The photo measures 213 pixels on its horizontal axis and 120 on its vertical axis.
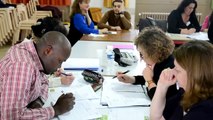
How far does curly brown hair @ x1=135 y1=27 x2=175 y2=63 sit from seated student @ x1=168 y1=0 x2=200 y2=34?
216cm

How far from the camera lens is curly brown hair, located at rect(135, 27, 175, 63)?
1618 millimetres

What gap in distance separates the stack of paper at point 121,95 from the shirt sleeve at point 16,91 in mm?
464

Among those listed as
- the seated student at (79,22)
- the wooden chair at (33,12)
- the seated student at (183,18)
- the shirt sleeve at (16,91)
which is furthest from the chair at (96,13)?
the shirt sleeve at (16,91)

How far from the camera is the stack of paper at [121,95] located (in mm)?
1490

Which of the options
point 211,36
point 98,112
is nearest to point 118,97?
point 98,112

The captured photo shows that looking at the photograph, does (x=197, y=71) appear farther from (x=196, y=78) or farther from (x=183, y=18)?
(x=183, y=18)

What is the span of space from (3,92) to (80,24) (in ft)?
8.20

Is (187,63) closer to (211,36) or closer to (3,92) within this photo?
(3,92)

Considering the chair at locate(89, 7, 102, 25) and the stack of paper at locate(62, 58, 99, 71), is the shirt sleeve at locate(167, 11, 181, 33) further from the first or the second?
the chair at locate(89, 7, 102, 25)

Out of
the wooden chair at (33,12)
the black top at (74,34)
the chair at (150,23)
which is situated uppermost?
the wooden chair at (33,12)

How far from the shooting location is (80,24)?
3547 millimetres

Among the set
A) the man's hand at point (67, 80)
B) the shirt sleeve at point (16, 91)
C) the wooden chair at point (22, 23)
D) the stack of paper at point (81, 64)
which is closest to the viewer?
the shirt sleeve at point (16, 91)

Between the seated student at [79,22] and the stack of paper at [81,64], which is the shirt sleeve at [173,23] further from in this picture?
the stack of paper at [81,64]

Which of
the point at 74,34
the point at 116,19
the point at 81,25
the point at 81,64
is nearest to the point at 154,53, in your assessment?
the point at 81,64
